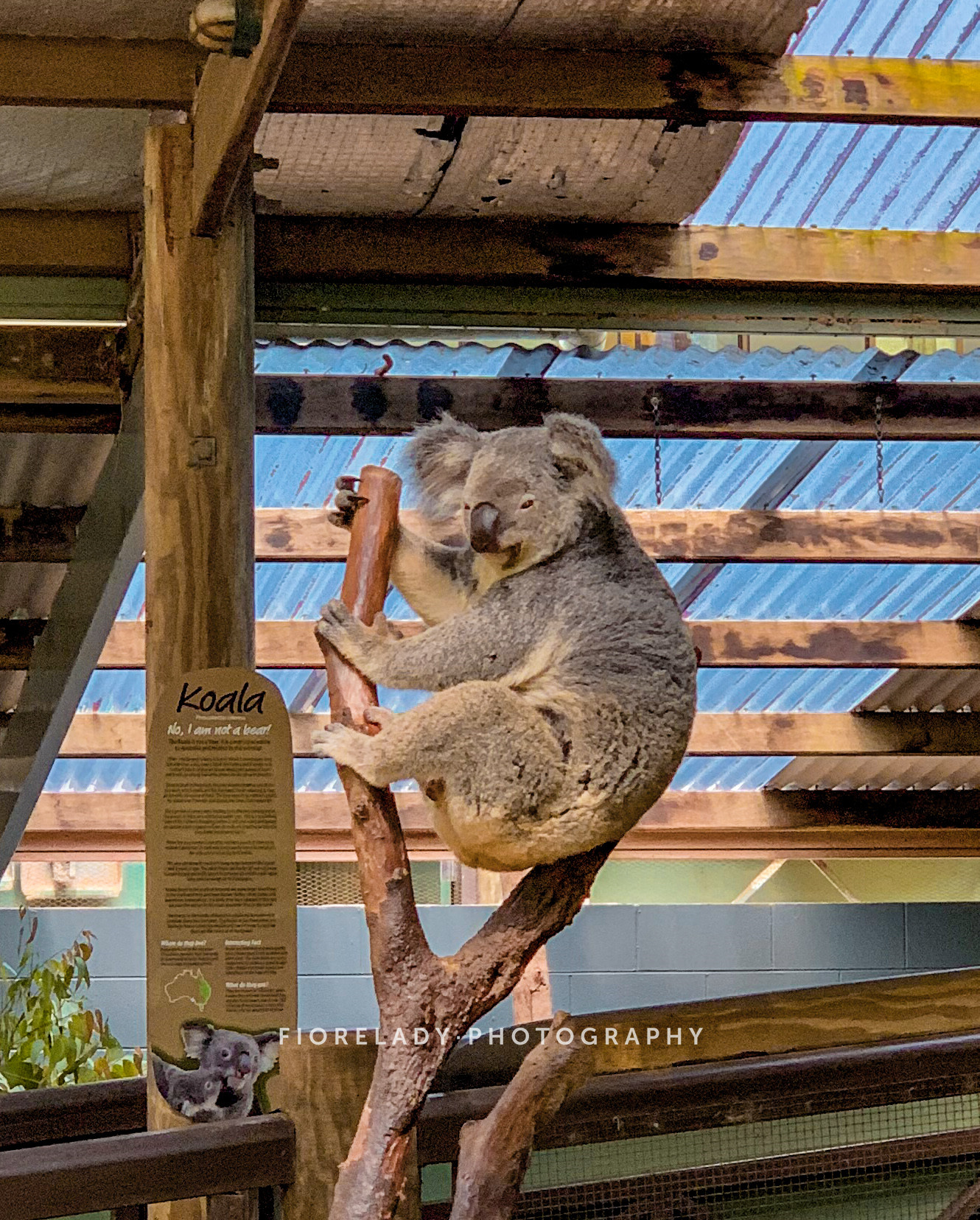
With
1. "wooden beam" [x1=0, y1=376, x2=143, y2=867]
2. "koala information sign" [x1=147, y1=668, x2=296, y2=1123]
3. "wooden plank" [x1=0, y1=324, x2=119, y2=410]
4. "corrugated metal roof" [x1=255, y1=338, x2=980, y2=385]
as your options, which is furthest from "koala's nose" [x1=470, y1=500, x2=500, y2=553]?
"corrugated metal roof" [x1=255, y1=338, x2=980, y2=385]

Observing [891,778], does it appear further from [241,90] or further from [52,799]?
[241,90]

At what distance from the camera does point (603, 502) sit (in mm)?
1965

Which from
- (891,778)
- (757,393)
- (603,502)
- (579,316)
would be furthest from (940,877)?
(603,502)

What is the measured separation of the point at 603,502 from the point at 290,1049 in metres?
0.77

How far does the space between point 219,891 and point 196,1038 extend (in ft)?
0.72

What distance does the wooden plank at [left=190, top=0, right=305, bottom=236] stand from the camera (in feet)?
5.94

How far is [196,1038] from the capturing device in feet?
6.80

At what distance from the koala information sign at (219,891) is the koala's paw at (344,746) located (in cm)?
31

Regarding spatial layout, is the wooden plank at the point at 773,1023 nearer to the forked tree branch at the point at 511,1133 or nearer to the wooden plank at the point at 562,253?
the forked tree branch at the point at 511,1133

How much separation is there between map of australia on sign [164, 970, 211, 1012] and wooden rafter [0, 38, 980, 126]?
48.5 inches

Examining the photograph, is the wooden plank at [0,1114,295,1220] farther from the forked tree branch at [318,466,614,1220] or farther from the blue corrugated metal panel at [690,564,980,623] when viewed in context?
the blue corrugated metal panel at [690,564,980,623]

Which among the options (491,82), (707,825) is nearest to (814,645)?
(707,825)

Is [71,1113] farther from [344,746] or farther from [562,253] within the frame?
[562,253]

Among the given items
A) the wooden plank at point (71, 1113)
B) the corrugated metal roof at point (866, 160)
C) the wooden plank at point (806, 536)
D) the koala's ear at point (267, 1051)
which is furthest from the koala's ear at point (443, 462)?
the wooden plank at point (806, 536)
